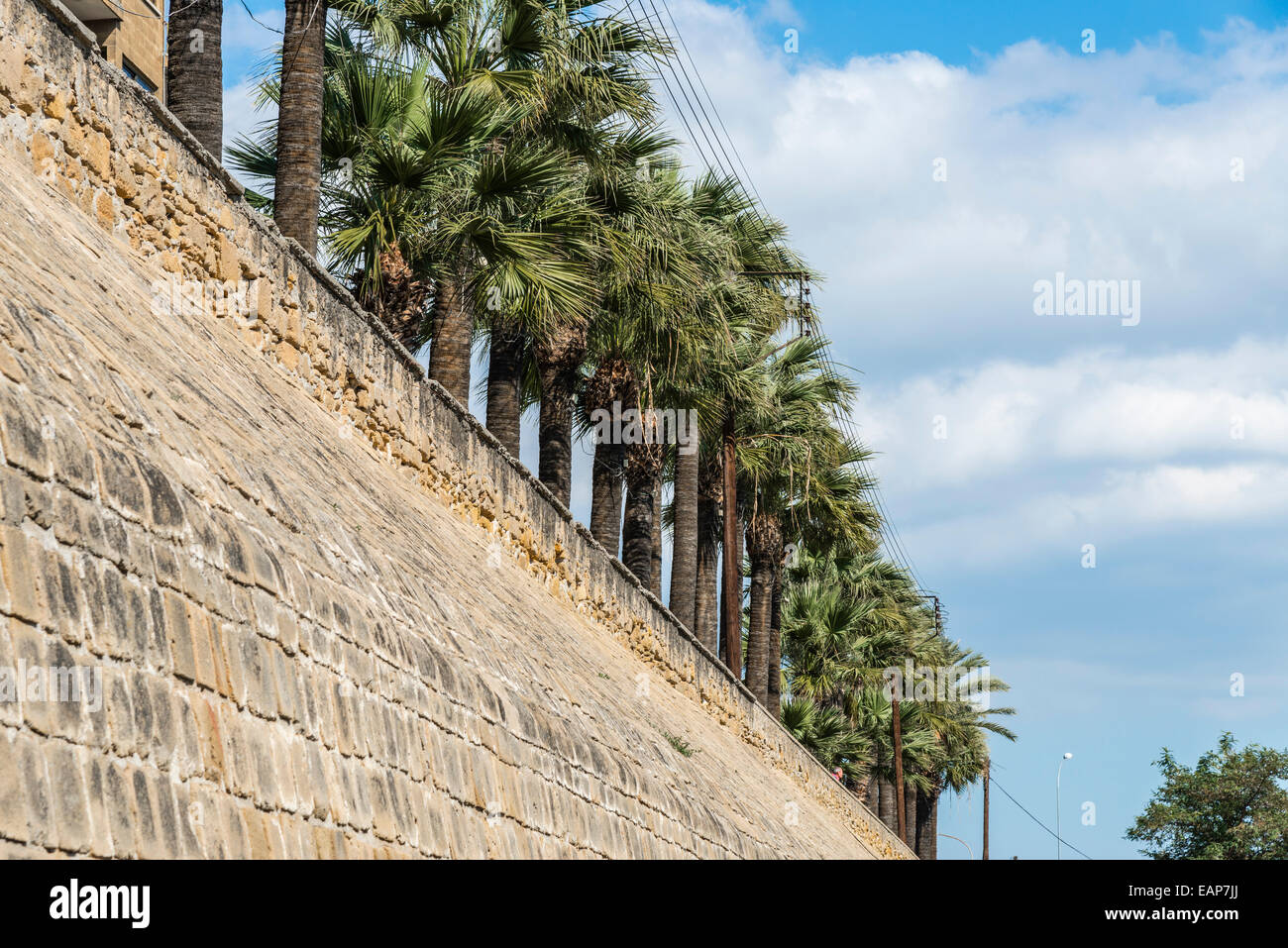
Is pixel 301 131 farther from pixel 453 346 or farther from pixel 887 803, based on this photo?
pixel 887 803

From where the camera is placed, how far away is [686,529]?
29.9 metres

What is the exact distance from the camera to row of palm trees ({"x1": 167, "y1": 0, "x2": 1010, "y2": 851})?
17.0m

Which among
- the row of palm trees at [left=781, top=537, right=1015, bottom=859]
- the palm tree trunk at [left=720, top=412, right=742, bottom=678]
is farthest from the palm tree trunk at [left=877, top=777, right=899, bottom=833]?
the palm tree trunk at [left=720, top=412, right=742, bottom=678]

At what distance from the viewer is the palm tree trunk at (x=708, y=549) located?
3222 cm

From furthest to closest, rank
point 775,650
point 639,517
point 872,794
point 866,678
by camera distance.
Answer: point 872,794 < point 866,678 < point 775,650 < point 639,517

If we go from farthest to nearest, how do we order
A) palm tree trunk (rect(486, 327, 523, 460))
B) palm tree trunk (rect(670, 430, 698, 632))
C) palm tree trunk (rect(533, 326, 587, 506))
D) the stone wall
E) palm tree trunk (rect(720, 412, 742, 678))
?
1. palm tree trunk (rect(720, 412, 742, 678))
2. palm tree trunk (rect(670, 430, 698, 632))
3. palm tree trunk (rect(533, 326, 587, 506))
4. palm tree trunk (rect(486, 327, 523, 460))
5. the stone wall

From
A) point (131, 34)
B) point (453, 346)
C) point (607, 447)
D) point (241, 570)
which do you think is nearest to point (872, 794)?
point (607, 447)

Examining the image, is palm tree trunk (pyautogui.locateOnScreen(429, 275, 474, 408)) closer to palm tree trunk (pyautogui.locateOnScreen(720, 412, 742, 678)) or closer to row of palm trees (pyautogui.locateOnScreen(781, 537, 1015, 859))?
palm tree trunk (pyautogui.locateOnScreen(720, 412, 742, 678))

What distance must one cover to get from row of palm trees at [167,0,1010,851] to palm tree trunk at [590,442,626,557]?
0.04 meters

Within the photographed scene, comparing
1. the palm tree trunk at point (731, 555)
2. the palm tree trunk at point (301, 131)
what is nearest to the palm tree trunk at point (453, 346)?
the palm tree trunk at point (301, 131)

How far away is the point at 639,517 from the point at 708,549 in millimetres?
6954

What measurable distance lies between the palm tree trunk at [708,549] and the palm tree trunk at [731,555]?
436mm
